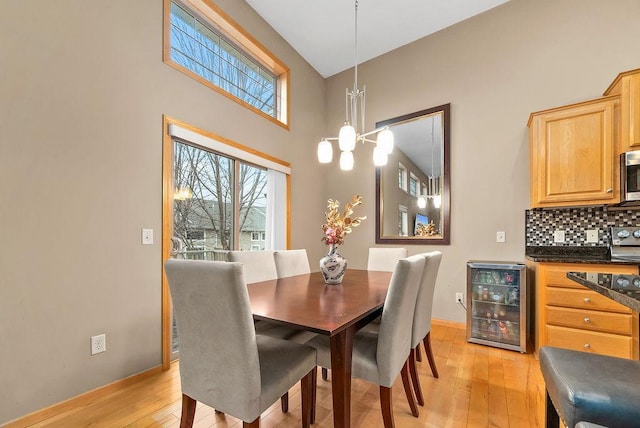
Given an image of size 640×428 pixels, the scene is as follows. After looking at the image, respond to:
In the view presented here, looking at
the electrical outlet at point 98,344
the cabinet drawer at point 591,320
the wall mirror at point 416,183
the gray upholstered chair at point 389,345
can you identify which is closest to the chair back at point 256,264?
the gray upholstered chair at point 389,345

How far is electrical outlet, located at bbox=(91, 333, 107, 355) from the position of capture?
1.80 metres

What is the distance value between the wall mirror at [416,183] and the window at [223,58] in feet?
4.77

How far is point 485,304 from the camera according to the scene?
276 cm

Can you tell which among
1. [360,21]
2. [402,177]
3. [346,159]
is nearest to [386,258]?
[346,159]

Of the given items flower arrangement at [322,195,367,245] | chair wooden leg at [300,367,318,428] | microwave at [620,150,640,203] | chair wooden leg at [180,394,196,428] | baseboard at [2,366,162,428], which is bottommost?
baseboard at [2,366,162,428]

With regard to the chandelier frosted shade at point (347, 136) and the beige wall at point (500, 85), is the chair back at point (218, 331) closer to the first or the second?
the chandelier frosted shade at point (347, 136)

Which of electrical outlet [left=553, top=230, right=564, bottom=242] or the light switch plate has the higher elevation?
the light switch plate

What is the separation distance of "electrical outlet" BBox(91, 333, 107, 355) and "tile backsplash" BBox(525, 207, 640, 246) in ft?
11.9

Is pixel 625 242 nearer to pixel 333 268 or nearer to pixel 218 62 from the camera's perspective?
pixel 333 268

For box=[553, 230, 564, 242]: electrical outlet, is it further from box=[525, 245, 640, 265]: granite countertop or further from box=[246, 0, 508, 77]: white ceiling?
box=[246, 0, 508, 77]: white ceiling

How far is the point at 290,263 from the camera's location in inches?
96.7

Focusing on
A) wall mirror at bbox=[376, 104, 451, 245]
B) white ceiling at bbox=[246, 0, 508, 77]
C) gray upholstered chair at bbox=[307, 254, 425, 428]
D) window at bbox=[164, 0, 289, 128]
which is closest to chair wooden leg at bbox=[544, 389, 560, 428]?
gray upholstered chair at bbox=[307, 254, 425, 428]

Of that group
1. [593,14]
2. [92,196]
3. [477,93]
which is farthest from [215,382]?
[593,14]

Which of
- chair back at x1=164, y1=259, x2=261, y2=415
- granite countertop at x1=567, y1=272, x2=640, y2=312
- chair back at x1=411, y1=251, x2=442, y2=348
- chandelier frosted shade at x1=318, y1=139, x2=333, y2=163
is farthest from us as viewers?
chandelier frosted shade at x1=318, y1=139, x2=333, y2=163
